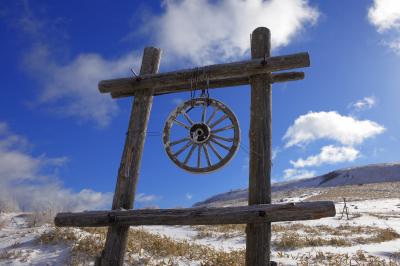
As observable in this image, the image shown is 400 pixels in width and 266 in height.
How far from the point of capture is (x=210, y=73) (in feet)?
27.8

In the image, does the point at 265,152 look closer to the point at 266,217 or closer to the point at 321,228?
the point at 266,217

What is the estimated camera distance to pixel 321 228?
61.6 ft

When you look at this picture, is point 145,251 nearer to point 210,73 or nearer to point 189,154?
point 189,154

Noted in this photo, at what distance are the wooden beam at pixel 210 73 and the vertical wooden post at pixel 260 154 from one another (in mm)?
264

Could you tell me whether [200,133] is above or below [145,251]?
above

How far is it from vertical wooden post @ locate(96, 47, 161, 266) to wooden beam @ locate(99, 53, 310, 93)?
0.29m

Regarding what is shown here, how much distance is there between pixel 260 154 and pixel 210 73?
2.22 metres

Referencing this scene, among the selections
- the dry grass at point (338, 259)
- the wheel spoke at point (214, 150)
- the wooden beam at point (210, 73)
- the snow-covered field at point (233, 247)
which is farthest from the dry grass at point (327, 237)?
the wooden beam at point (210, 73)

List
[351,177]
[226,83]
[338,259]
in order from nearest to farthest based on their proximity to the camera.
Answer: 1. [226,83]
2. [338,259]
3. [351,177]

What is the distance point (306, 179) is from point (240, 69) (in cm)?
8301

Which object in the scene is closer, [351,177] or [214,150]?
[214,150]

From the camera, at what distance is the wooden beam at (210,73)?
7.89 meters

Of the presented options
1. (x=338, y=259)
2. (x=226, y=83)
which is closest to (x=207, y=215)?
(x=226, y=83)

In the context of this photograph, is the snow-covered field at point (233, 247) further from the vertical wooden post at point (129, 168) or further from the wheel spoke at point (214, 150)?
the wheel spoke at point (214, 150)
